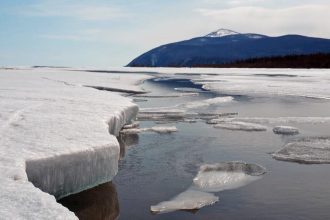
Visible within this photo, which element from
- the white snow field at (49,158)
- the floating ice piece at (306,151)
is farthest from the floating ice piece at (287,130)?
the white snow field at (49,158)

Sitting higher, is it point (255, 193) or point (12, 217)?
point (12, 217)

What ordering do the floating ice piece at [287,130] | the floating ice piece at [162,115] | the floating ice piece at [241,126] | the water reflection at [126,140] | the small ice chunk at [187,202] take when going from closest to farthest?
the small ice chunk at [187,202]
the water reflection at [126,140]
the floating ice piece at [287,130]
the floating ice piece at [241,126]
the floating ice piece at [162,115]

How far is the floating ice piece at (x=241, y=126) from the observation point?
28.2ft

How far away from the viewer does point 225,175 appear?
5520mm

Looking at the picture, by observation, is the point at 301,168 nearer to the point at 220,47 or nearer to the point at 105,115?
the point at 105,115

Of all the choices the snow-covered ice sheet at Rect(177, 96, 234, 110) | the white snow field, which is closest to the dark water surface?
the white snow field

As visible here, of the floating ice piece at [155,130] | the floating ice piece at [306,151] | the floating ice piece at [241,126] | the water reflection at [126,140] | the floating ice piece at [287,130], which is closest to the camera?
the floating ice piece at [306,151]

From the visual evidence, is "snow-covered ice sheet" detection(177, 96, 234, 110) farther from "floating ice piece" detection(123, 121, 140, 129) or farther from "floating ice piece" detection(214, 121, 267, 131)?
"floating ice piece" detection(123, 121, 140, 129)

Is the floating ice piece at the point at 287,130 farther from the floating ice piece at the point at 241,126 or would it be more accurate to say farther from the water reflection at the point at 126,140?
the water reflection at the point at 126,140

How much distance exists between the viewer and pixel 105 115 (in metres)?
6.79

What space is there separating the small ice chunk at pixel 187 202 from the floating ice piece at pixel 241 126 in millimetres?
3959

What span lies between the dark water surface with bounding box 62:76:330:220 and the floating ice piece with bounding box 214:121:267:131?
24cm

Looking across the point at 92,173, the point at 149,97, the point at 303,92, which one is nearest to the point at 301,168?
the point at 92,173

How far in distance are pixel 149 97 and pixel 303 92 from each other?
5951 mm
